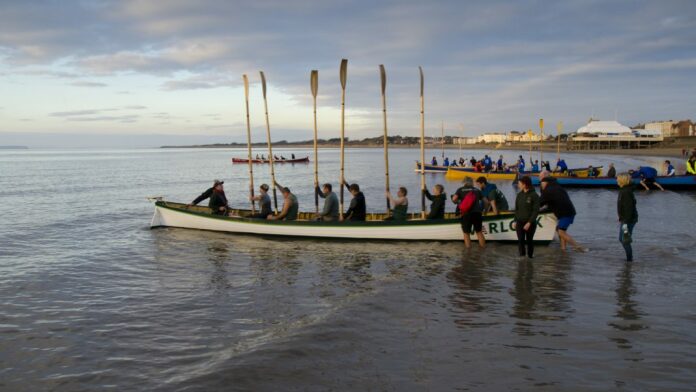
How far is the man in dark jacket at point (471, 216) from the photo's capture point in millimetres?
14141

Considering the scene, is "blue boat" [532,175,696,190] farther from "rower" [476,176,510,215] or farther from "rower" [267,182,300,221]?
"rower" [267,182,300,221]

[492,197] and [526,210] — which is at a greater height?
[492,197]

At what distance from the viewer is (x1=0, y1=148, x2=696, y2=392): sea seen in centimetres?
670

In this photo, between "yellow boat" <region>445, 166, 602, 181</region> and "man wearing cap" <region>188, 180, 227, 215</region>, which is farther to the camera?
"yellow boat" <region>445, 166, 602, 181</region>

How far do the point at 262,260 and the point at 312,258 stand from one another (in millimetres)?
1407

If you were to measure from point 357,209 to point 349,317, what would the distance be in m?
7.43

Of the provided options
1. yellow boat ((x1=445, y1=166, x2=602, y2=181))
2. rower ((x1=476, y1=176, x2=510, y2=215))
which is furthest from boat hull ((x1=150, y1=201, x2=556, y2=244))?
yellow boat ((x1=445, y1=166, x2=602, y2=181))

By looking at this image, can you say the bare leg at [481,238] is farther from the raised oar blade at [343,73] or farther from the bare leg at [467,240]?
the raised oar blade at [343,73]

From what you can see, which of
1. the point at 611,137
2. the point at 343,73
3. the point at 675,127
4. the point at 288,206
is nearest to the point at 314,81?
the point at 343,73

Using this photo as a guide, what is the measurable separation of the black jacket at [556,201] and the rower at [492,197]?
1.95 m

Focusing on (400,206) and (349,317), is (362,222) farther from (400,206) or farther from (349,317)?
(349,317)

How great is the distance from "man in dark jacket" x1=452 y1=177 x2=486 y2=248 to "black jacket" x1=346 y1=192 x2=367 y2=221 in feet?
10.3

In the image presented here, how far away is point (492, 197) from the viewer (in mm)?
15188

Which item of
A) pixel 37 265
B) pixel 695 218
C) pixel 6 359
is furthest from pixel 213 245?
pixel 695 218
